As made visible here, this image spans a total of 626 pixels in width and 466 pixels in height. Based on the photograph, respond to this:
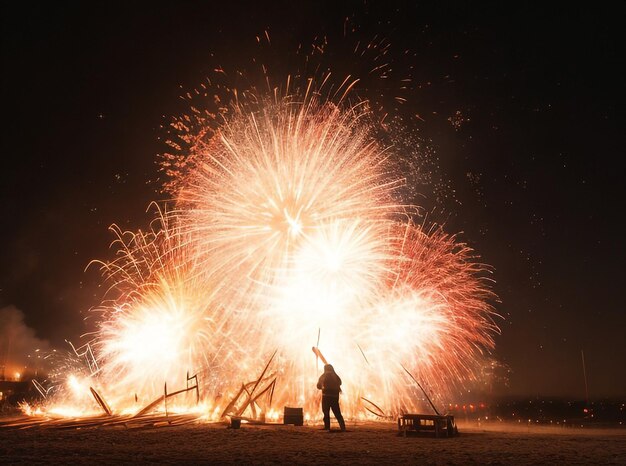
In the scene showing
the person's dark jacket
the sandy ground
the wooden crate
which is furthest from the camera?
the person's dark jacket

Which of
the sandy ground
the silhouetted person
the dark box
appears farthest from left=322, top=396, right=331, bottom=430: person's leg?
the dark box

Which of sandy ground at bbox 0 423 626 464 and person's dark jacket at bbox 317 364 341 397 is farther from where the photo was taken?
person's dark jacket at bbox 317 364 341 397

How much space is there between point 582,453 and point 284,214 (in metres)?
11.3

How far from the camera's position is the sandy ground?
23.5ft

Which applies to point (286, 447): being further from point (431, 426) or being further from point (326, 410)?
point (431, 426)

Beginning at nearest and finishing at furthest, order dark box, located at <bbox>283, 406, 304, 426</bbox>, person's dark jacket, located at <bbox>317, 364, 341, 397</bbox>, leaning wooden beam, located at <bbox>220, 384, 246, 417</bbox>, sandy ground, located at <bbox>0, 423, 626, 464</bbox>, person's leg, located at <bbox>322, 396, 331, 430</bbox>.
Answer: sandy ground, located at <bbox>0, 423, 626, 464</bbox> < person's leg, located at <bbox>322, 396, 331, 430</bbox> < person's dark jacket, located at <bbox>317, 364, 341, 397</bbox> < dark box, located at <bbox>283, 406, 304, 426</bbox> < leaning wooden beam, located at <bbox>220, 384, 246, 417</bbox>

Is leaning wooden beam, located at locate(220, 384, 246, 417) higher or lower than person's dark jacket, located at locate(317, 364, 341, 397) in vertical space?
lower

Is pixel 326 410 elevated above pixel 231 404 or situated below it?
below

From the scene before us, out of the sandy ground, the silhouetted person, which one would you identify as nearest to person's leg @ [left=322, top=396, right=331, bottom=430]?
the silhouetted person

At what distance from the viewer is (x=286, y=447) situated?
858 centimetres

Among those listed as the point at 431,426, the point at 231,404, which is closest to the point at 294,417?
the point at 231,404

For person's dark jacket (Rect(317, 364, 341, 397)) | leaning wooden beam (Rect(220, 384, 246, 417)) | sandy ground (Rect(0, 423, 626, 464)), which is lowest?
sandy ground (Rect(0, 423, 626, 464))

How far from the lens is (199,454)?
7727 millimetres

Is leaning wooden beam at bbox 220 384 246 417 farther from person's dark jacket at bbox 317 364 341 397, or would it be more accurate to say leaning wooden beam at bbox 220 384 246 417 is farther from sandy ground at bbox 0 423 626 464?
person's dark jacket at bbox 317 364 341 397
